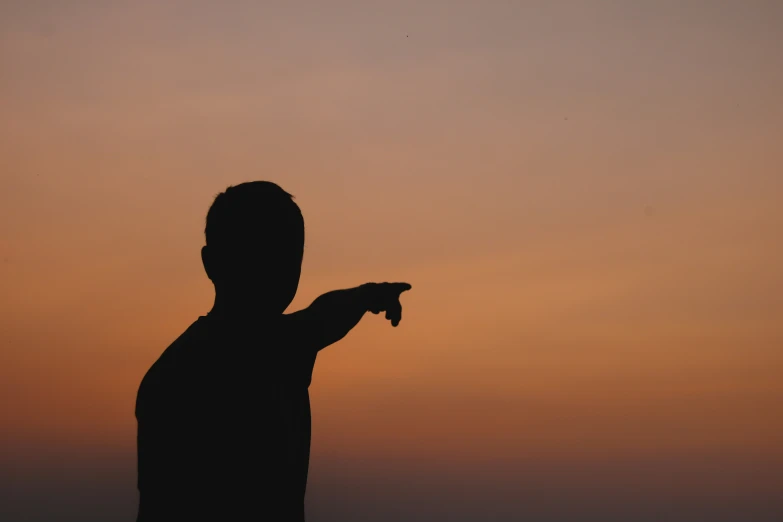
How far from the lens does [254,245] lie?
390 cm

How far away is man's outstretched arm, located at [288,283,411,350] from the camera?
4.28 metres

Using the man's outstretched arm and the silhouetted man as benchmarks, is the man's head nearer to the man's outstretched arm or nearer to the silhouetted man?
the silhouetted man

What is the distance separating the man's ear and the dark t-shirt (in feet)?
0.49

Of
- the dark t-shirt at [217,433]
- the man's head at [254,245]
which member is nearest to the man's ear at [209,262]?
the man's head at [254,245]

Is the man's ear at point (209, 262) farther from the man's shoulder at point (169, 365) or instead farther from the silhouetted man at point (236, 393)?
the man's shoulder at point (169, 365)

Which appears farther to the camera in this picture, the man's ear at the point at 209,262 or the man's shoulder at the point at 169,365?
the man's ear at the point at 209,262

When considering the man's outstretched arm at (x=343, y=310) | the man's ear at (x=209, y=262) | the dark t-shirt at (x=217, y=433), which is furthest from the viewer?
the man's outstretched arm at (x=343, y=310)

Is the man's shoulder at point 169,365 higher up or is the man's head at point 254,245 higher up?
the man's head at point 254,245

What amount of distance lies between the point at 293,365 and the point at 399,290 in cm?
67

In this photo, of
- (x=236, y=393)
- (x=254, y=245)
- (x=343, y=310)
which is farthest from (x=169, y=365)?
(x=343, y=310)

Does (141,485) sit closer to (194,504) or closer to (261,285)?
(194,504)

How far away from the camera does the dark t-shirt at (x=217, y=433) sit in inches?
149

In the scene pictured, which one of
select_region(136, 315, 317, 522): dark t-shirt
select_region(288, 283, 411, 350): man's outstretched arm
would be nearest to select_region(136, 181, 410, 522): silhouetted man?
select_region(136, 315, 317, 522): dark t-shirt

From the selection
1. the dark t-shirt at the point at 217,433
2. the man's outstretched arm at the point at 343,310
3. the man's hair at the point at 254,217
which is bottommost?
the dark t-shirt at the point at 217,433
